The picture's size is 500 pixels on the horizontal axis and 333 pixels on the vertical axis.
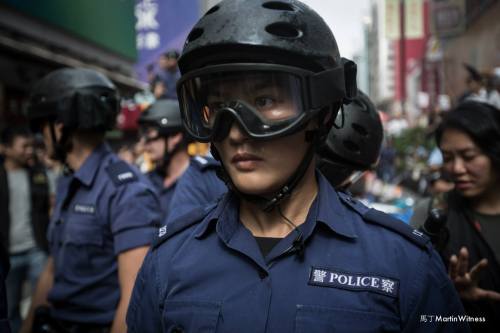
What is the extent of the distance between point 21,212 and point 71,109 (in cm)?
307

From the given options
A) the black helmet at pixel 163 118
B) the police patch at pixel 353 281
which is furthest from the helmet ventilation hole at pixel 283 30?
the black helmet at pixel 163 118

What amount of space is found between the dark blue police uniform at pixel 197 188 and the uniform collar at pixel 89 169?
22.2 inches

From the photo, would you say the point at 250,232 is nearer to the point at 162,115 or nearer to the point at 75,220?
the point at 75,220

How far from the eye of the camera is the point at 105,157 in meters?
3.04

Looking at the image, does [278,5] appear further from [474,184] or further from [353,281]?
[474,184]

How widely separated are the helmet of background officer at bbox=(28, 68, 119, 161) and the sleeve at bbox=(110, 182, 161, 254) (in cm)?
54

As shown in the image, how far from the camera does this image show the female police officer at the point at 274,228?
57.9 inches

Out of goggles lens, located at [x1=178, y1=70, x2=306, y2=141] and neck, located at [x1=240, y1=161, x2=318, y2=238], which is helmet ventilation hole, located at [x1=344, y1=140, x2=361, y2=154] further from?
goggles lens, located at [x1=178, y1=70, x2=306, y2=141]

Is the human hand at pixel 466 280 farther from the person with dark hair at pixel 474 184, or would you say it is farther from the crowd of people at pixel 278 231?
the person with dark hair at pixel 474 184

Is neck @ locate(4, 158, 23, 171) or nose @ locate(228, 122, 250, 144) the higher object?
nose @ locate(228, 122, 250, 144)

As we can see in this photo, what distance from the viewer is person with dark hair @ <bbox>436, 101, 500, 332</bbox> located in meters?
2.59

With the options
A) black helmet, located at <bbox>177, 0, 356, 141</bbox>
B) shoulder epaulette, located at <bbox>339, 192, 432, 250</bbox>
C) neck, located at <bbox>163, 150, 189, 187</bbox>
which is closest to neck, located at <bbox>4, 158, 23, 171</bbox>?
neck, located at <bbox>163, 150, 189, 187</bbox>

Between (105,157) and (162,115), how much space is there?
1.36 meters

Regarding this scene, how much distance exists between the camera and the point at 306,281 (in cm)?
150
